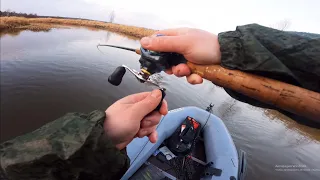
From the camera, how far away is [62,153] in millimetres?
1288

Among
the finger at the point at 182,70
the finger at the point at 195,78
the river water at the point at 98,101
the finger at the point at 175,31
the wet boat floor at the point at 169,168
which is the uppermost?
the finger at the point at 175,31

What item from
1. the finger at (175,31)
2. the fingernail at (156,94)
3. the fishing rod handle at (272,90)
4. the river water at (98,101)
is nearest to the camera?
the fishing rod handle at (272,90)

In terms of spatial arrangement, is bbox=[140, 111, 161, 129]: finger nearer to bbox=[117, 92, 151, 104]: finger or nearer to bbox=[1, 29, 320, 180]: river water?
bbox=[117, 92, 151, 104]: finger

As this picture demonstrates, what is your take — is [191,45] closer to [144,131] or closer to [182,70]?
[182,70]

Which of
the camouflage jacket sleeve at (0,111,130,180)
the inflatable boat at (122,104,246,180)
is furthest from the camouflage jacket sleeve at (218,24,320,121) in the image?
the inflatable boat at (122,104,246,180)

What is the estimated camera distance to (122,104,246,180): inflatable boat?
4.78 metres

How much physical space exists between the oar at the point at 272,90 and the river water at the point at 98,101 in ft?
26.5

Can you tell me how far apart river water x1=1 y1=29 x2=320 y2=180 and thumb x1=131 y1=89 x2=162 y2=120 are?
25.3 ft

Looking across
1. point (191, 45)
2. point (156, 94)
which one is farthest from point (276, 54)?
point (156, 94)

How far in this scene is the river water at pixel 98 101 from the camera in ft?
28.6

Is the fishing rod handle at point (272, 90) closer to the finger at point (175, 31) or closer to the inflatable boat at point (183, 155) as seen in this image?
the finger at point (175, 31)

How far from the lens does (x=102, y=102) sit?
33.9ft

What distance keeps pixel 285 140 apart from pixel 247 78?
1401cm

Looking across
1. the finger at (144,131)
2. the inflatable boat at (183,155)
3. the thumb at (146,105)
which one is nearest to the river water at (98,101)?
the inflatable boat at (183,155)
